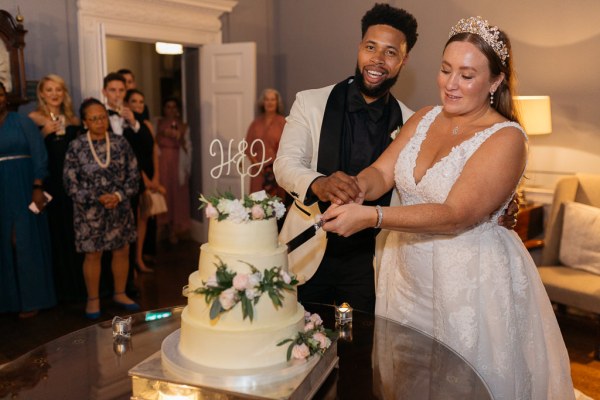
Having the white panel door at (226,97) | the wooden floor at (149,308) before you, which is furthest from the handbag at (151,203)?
the white panel door at (226,97)

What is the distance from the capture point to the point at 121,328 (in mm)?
2336

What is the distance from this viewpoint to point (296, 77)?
8.12 metres

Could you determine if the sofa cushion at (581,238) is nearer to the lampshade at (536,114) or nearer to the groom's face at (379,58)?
the lampshade at (536,114)

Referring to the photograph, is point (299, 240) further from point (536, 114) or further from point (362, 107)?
point (536, 114)

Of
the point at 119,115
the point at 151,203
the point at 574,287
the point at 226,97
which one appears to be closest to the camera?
the point at 574,287

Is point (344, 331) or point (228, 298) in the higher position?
point (228, 298)

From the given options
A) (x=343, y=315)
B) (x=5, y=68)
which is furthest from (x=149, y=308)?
(x=343, y=315)

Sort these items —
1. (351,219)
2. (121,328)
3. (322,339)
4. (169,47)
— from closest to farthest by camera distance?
(322,339), (351,219), (121,328), (169,47)

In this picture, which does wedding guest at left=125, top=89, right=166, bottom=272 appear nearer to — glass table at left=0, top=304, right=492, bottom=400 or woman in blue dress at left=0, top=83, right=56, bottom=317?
woman in blue dress at left=0, top=83, right=56, bottom=317

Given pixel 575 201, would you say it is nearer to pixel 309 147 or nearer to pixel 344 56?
pixel 309 147

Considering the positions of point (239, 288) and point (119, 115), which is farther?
point (119, 115)

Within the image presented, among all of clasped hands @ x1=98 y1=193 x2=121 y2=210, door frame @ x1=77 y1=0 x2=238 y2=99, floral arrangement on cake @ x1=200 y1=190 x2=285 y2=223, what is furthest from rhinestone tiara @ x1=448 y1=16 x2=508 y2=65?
door frame @ x1=77 y1=0 x2=238 y2=99

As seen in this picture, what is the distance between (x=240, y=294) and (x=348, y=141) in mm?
1447

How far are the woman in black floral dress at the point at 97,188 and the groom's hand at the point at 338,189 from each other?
2.85 m
